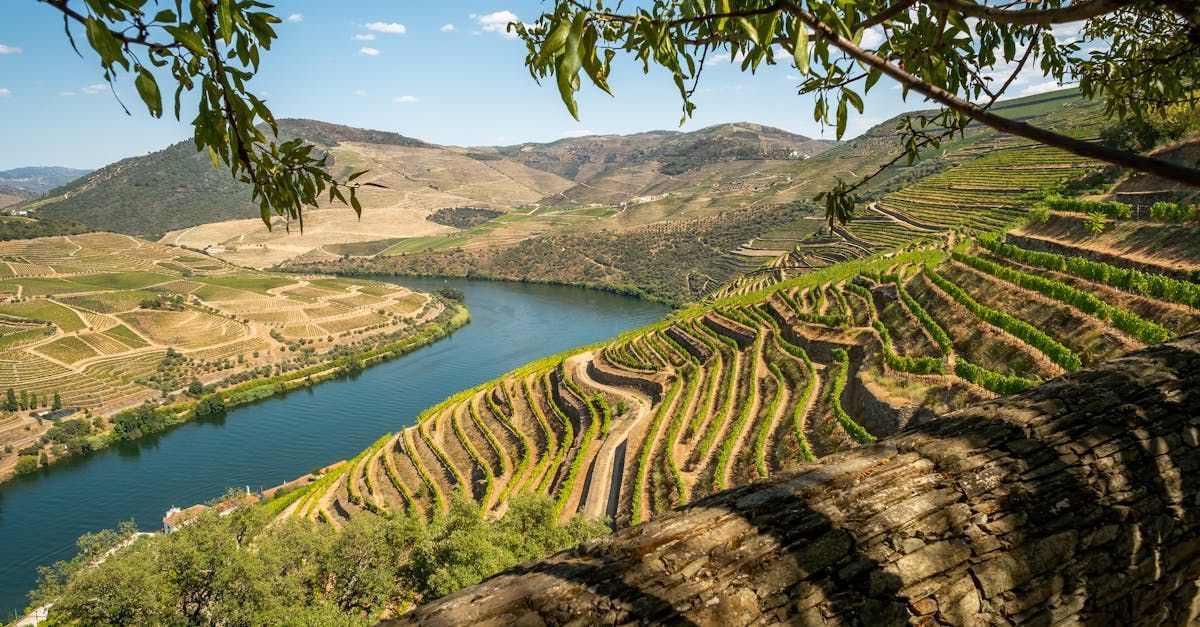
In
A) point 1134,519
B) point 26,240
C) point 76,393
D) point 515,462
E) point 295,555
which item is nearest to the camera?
point 1134,519

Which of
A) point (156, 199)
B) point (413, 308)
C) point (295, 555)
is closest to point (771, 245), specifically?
point (413, 308)

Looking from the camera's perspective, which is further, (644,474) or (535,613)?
(644,474)

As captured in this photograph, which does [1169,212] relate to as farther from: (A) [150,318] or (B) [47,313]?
(B) [47,313]

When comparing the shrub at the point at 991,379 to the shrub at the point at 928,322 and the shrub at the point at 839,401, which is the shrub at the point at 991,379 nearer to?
the shrub at the point at 928,322

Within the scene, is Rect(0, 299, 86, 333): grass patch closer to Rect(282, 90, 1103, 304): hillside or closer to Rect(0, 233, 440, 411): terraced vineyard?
Rect(0, 233, 440, 411): terraced vineyard

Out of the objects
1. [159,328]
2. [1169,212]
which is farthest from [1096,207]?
[159,328]

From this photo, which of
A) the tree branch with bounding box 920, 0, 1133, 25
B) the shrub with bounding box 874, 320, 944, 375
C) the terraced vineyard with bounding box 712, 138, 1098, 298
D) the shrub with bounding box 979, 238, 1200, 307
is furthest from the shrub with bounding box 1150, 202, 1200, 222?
the tree branch with bounding box 920, 0, 1133, 25

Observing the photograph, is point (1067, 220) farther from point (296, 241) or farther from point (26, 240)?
point (296, 241)
